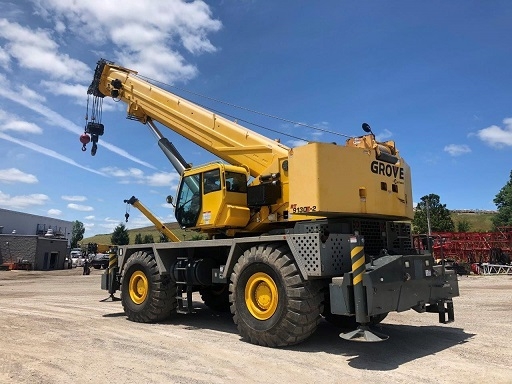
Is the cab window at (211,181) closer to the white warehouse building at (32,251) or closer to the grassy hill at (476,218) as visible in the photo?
the white warehouse building at (32,251)

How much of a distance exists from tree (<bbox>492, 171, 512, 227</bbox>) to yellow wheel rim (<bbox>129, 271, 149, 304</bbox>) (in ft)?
218

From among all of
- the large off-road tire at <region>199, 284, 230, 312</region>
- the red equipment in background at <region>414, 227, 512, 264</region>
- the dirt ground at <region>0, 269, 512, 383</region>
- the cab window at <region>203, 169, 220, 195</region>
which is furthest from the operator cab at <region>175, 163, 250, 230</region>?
the red equipment in background at <region>414, 227, 512, 264</region>

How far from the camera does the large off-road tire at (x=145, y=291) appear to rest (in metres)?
9.71

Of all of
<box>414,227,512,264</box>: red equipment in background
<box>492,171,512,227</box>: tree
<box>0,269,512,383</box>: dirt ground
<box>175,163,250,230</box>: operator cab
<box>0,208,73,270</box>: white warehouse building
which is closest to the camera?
<box>0,269,512,383</box>: dirt ground

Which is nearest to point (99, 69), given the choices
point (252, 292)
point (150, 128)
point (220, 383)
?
point (150, 128)

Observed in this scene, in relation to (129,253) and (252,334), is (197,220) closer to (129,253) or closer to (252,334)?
(129,253)

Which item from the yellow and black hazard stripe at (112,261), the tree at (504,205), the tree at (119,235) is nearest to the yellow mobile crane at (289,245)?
the yellow and black hazard stripe at (112,261)

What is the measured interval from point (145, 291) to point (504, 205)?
241ft

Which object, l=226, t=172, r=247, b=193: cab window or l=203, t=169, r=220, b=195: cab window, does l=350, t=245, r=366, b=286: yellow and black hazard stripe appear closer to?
l=226, t=172, r=247, b=193: cab window

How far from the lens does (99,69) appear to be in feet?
45.3

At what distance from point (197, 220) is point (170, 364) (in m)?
4.06

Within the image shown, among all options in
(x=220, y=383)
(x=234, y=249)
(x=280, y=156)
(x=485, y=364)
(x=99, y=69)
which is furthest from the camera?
(x=99, y=69)

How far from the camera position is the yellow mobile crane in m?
6.75

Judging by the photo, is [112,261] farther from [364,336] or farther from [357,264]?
[364,336]
